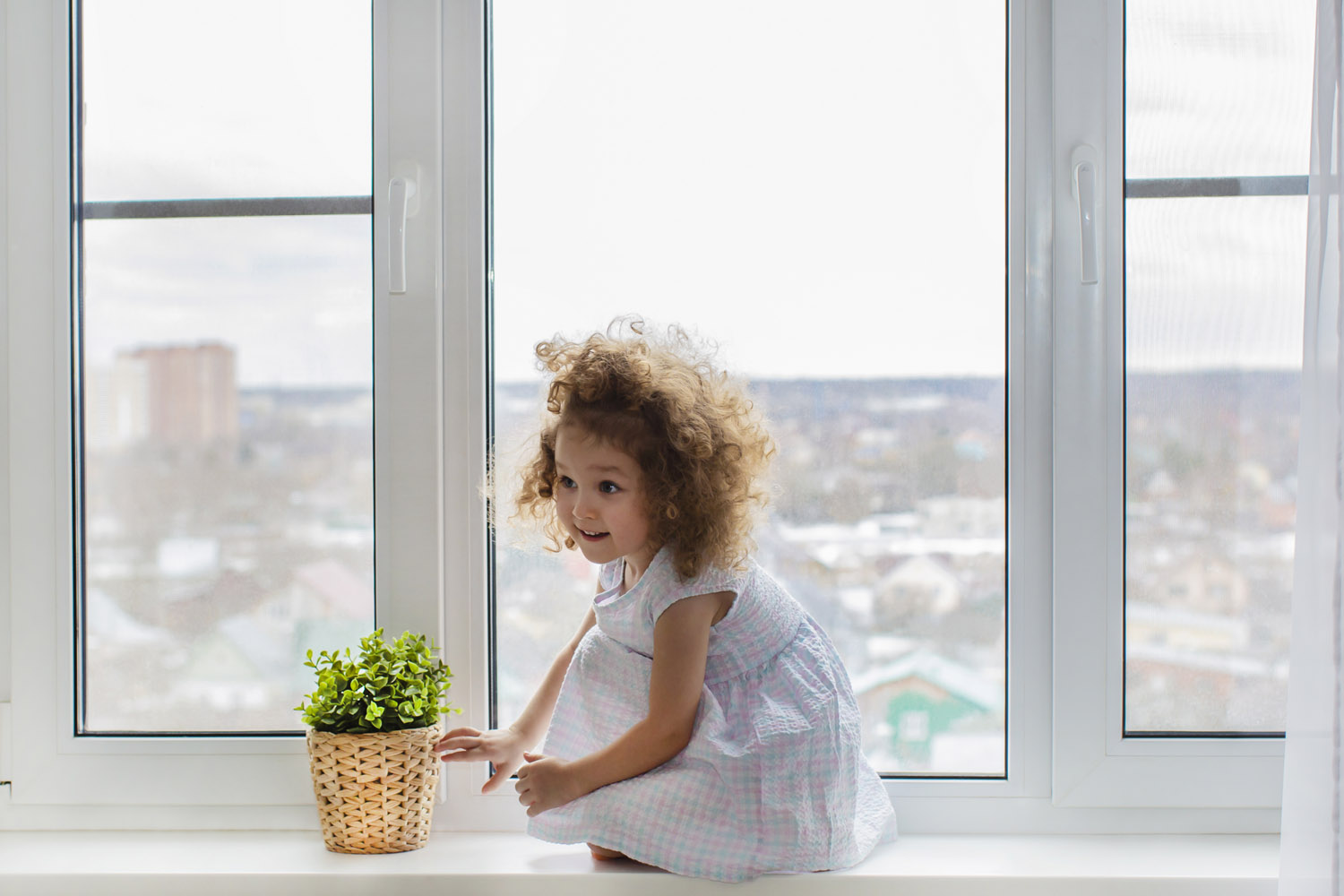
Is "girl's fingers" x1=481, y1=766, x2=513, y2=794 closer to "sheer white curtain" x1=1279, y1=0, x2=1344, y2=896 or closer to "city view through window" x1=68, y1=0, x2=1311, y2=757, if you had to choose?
"city view through window" x1=68, y1=0, x2=1311, y2=757

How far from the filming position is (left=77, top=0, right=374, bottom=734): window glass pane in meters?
1.20

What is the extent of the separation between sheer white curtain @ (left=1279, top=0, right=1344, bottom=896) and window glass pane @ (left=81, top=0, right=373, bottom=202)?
1024 millimetres

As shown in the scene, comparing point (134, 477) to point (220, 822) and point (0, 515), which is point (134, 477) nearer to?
point (0, 515)

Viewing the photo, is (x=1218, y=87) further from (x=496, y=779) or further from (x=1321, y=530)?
(x=496, y=779)

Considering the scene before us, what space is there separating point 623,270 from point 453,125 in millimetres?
271

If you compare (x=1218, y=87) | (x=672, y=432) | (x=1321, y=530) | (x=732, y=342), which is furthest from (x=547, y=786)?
(x=1218, y=87)

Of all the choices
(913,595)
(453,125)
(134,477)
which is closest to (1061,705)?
(913,595)

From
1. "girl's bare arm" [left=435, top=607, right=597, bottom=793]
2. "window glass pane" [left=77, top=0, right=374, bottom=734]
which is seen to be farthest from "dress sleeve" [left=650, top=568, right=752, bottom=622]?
"window glass pane" [left=77, top=0, right=374, bottom=734]

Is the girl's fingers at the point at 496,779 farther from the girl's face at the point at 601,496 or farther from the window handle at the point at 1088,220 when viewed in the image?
the window handle at the point at 1088,220

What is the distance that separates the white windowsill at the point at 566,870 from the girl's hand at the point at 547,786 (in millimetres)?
87

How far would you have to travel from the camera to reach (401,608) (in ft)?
3.80

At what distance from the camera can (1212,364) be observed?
115 centimetres

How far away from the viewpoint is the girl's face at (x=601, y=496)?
0.98 metres

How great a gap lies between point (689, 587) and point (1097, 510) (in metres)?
0.51
